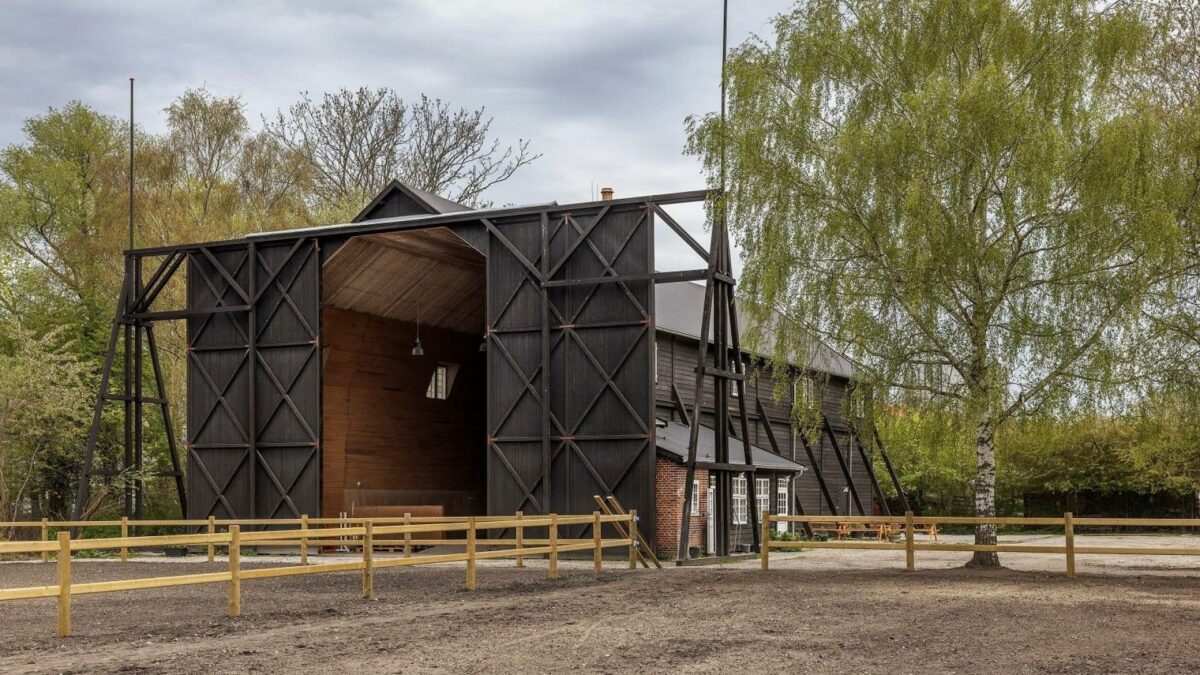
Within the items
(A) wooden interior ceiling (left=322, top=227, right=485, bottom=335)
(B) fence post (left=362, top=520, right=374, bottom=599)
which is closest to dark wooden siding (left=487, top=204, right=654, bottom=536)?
(A) wooden interior ceiling (left=322, top=227, right=485, bottom=335)

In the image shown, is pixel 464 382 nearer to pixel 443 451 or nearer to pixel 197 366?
pixel 443 451

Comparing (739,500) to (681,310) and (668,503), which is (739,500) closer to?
(668,503)

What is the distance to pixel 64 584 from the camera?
12.6 metres

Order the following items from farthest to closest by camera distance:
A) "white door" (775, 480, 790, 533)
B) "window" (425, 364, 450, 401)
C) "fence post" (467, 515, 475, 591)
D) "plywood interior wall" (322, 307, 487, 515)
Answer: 1. "window" (425, 364, 450, 401)
2. "white door" (775, 480, 790, 533)
3. "plywood interior wall" (322, 307, 487, 515)
4. "fence post" (467, 515, 475, 591)

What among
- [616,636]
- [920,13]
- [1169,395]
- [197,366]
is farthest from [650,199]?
[616,636]

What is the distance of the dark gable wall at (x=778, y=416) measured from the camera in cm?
3316

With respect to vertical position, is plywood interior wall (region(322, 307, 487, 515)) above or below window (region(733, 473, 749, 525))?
above

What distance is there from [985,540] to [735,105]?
877cm

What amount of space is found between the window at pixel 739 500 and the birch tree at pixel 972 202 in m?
10.0

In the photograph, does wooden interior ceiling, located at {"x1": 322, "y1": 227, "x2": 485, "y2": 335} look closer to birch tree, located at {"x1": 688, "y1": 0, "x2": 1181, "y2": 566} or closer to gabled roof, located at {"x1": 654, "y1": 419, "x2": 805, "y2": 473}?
gabled roof, located at {"x1": 654, "y1": 419, "x2": 805, "y2": 473}

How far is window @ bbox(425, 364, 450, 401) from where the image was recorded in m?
37.8

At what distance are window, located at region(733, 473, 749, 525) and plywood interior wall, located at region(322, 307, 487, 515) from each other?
9149 millimetres

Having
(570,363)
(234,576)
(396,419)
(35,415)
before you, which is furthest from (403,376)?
(234,576)

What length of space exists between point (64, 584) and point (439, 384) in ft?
84.0
